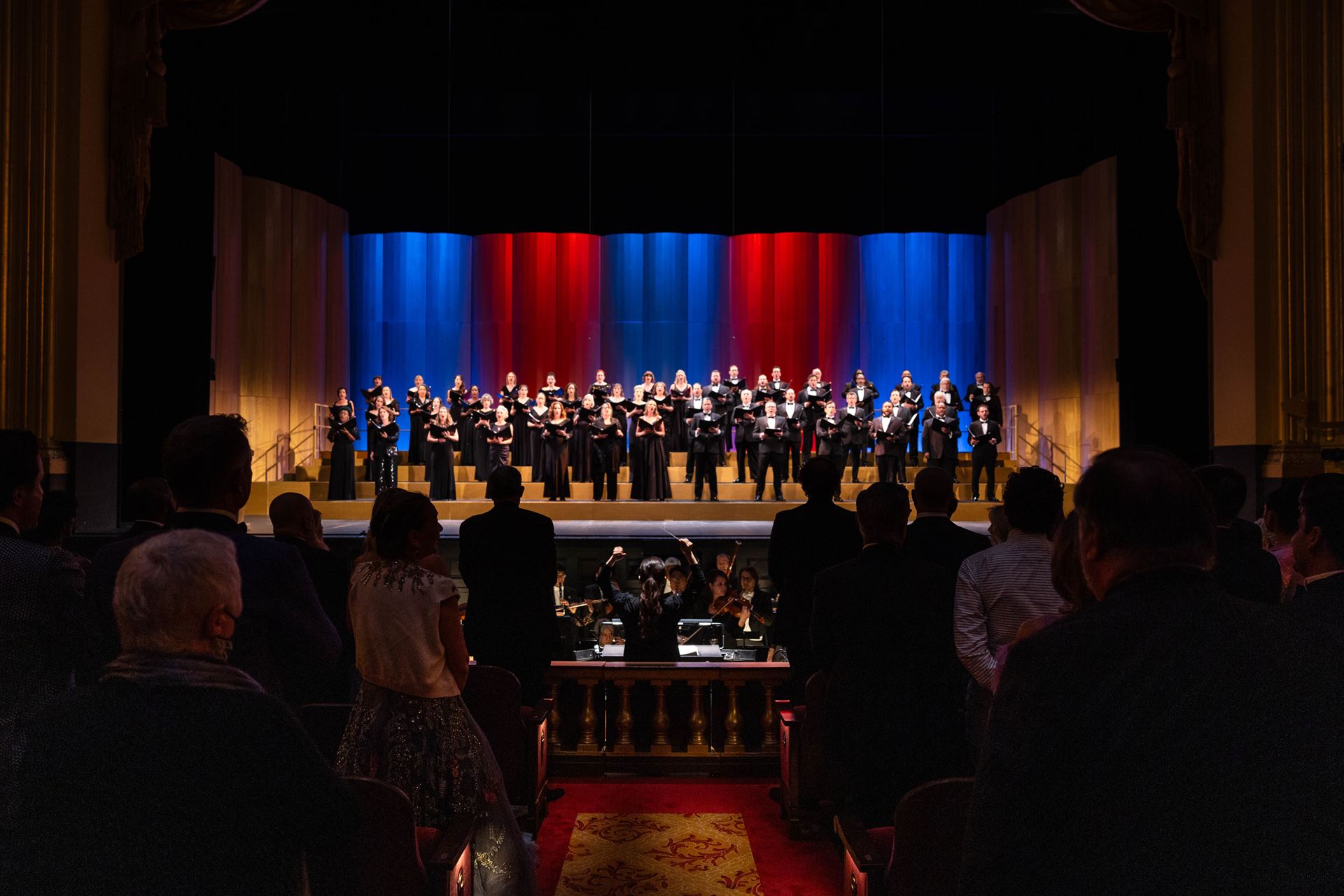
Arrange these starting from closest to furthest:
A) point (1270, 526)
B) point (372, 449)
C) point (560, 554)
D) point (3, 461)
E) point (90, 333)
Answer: point (3, 461) < point (1270, 526) < point (90, 333) < point (560, 554) < point (372, 449)

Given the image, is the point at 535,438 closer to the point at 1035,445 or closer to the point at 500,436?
the point at 500,436

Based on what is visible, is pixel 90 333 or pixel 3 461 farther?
pixel 90 333

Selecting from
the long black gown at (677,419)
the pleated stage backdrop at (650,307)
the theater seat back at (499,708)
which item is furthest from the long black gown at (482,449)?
the theater seat back at (499,708)

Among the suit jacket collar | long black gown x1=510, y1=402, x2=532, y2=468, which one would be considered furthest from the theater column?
long black gown x1=510, y1=402, x2=532, y2=468

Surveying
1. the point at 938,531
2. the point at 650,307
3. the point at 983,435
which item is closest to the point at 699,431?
the point at 983,435

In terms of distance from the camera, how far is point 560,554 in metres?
8.13

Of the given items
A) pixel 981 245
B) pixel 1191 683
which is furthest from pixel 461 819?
pixel 981 245

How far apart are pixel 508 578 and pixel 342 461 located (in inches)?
325

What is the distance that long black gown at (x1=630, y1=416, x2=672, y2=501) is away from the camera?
11.0 meters

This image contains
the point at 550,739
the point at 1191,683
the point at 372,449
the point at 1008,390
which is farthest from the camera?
the point at 1008,390

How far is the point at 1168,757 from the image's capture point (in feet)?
3.39

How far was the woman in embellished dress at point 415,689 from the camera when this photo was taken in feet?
7.34

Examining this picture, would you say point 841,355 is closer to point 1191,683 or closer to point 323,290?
point 323,290

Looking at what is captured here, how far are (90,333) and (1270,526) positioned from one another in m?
6.90
